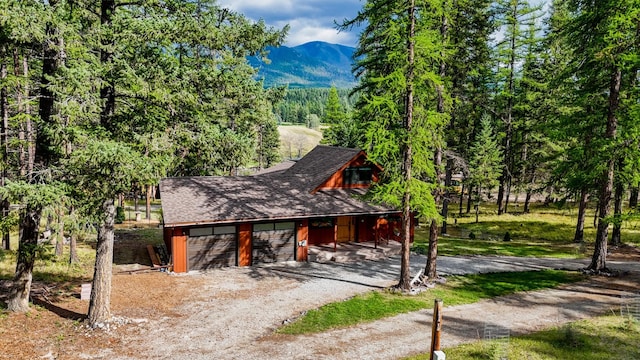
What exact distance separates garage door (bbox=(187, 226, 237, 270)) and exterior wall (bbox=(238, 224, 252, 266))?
0.86 feet

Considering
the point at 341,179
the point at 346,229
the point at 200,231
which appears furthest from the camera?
the point at 341,179

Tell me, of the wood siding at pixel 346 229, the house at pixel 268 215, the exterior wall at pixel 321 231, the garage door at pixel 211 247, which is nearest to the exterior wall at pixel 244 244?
the house at pixel 268 215

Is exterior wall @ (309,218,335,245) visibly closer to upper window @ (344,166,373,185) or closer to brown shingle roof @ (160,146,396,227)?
brown shingle roof @ (160,146,396,227)

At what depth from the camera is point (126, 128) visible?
40.2 ft

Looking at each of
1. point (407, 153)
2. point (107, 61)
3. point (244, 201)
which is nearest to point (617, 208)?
point (407, 153)

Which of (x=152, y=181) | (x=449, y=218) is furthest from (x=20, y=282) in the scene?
(x=449, y=218)

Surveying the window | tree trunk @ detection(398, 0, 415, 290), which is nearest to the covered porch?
tree trunk @ detection(398, 0, 415, 290)

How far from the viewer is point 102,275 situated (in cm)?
1270

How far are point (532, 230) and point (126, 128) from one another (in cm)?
3246

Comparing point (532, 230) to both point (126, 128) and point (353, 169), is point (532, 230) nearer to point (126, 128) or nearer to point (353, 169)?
point (353, 169)

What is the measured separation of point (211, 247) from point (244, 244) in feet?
5.64

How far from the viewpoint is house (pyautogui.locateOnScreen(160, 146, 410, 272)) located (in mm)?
19562

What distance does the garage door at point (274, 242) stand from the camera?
830 inches

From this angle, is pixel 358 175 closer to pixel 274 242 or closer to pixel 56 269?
pixel 274 242
